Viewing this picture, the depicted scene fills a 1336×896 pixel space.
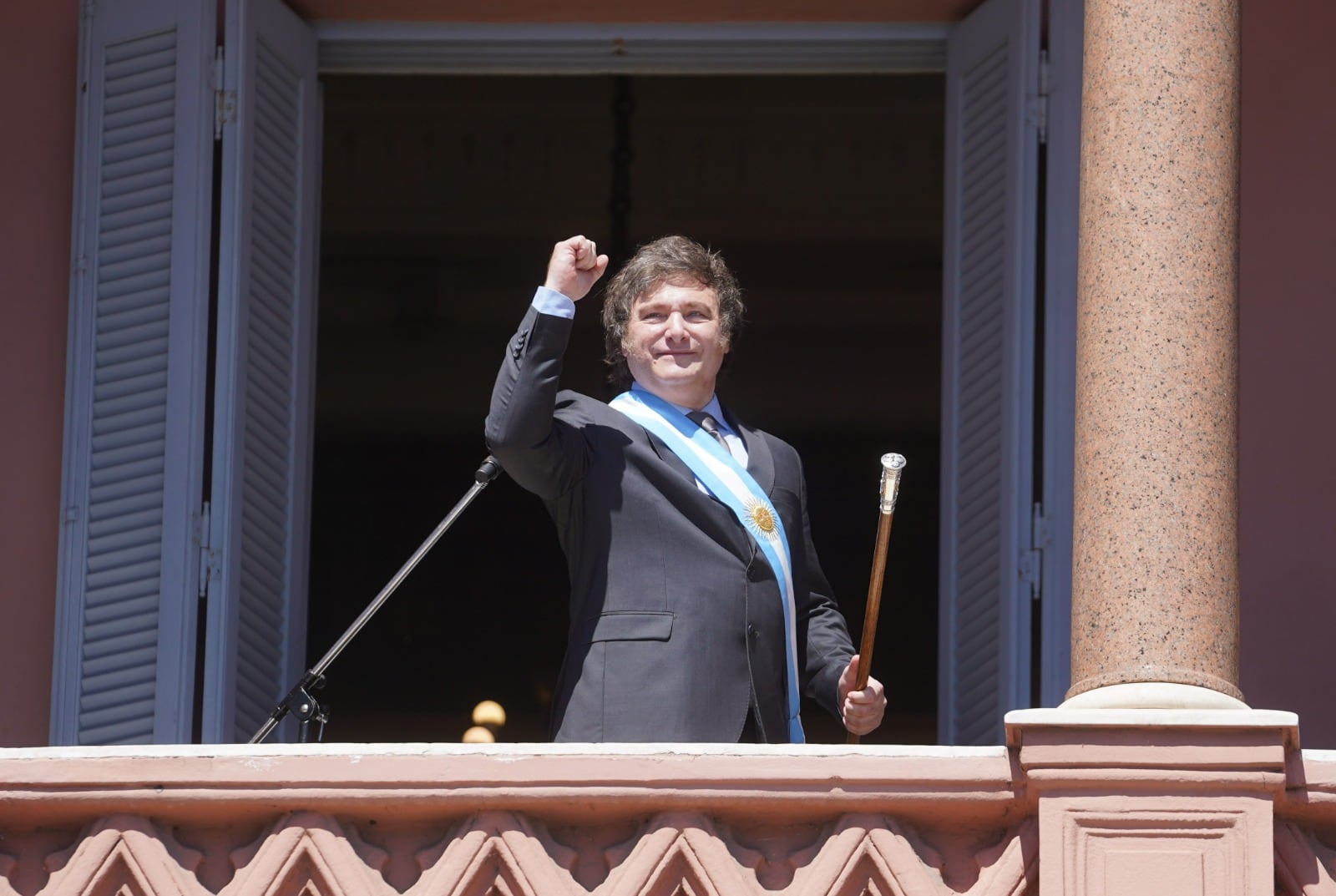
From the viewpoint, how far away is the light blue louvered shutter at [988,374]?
21.1ft

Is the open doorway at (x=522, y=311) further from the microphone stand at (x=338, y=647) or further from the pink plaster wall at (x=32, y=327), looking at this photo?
the microphone stand at (x=338, y=647)

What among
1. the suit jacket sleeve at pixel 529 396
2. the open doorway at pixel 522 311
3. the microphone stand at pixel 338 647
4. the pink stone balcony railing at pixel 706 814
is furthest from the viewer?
the open doorway at pixel 522 311

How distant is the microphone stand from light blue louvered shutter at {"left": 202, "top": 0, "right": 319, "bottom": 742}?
628 millimetres

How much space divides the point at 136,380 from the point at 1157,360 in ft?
8.72

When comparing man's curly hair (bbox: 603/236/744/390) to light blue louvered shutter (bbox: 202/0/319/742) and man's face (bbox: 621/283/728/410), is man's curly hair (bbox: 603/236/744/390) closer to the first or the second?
man's face (bbox: 621/283/728/410)

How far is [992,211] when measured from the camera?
670 centimetres

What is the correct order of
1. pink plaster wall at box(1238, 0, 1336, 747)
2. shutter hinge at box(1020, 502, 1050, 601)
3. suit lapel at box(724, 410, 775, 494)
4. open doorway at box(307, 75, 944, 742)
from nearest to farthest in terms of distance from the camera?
suit lapel at box(724, 410, 775, 494) < shutter hinge at box(1020, 502, 1050, 601) < pink plaster wall at box(1238, 0, 1336, 747) < open doorway at box(307, 75, 944, 742)

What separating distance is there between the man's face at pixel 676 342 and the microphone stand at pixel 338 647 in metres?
0.35

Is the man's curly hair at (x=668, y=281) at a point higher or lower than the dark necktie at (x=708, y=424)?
higher

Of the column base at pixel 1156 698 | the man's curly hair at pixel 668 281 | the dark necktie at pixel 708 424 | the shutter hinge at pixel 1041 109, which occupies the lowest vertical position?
the column base at pixel 1156 698

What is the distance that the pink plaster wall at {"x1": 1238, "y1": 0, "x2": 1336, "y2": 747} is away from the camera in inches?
259

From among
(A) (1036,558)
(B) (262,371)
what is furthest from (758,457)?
(B) (262,371)

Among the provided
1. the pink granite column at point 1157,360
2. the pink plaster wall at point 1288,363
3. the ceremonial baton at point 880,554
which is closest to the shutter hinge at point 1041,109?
the pink plaster wall at point 1288,363

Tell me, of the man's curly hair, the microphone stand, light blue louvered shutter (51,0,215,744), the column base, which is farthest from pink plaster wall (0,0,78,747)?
the column base
